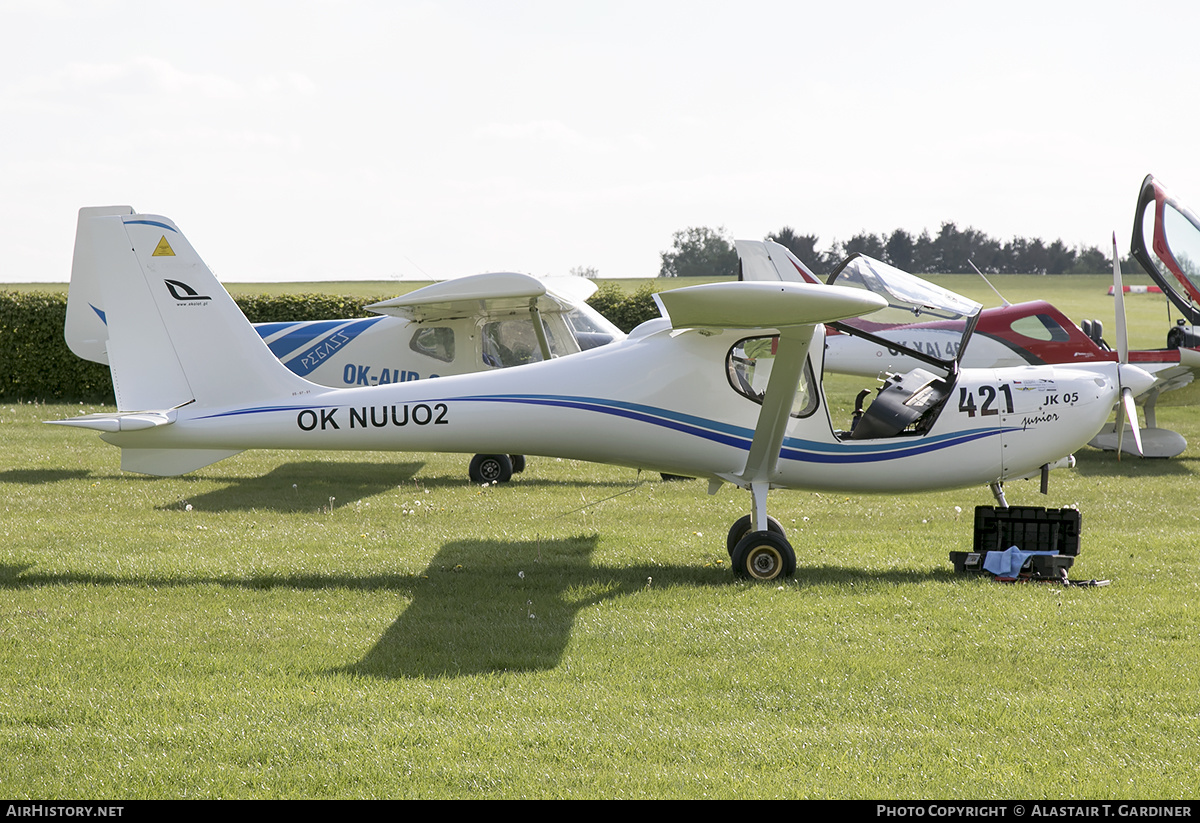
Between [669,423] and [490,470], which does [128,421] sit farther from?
[490,470]

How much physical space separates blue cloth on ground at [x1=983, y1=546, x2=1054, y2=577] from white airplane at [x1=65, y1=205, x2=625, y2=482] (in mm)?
6086

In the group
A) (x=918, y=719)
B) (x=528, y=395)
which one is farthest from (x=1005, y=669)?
(x=528, y=395)

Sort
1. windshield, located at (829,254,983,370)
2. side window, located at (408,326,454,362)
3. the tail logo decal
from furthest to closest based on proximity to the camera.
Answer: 1. side window, located at (408,326,454,362)
2. windshield, located at (829,254,983,370)
3. the tail logo decal

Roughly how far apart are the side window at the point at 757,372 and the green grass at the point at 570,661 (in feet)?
4.28

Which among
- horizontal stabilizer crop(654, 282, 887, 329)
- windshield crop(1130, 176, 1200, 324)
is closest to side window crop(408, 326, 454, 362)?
horizontal stabilizer crop(654, 282, 887, 329)

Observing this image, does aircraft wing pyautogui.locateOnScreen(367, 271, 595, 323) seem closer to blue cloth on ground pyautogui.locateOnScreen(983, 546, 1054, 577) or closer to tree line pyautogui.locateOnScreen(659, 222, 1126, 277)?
blue cloth on ground pyautogui.locateOnScreen(983, 546, 1054, 577)

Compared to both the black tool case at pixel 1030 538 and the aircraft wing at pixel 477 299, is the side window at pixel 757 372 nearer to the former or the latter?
the black tool case at pixel 1030 538

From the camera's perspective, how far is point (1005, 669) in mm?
5215

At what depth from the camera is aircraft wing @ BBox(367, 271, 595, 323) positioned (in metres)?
11.1

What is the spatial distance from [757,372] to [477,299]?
16.4ft

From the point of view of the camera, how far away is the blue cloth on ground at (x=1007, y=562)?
7.09m

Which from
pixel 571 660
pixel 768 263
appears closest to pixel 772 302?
pixel 571 660

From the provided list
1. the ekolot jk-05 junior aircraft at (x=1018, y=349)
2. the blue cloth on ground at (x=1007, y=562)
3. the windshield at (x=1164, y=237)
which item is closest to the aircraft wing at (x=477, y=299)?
the ekolot jk-05 junior aircraft at (x=1018, y=349)

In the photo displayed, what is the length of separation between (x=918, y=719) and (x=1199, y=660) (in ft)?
6.40
